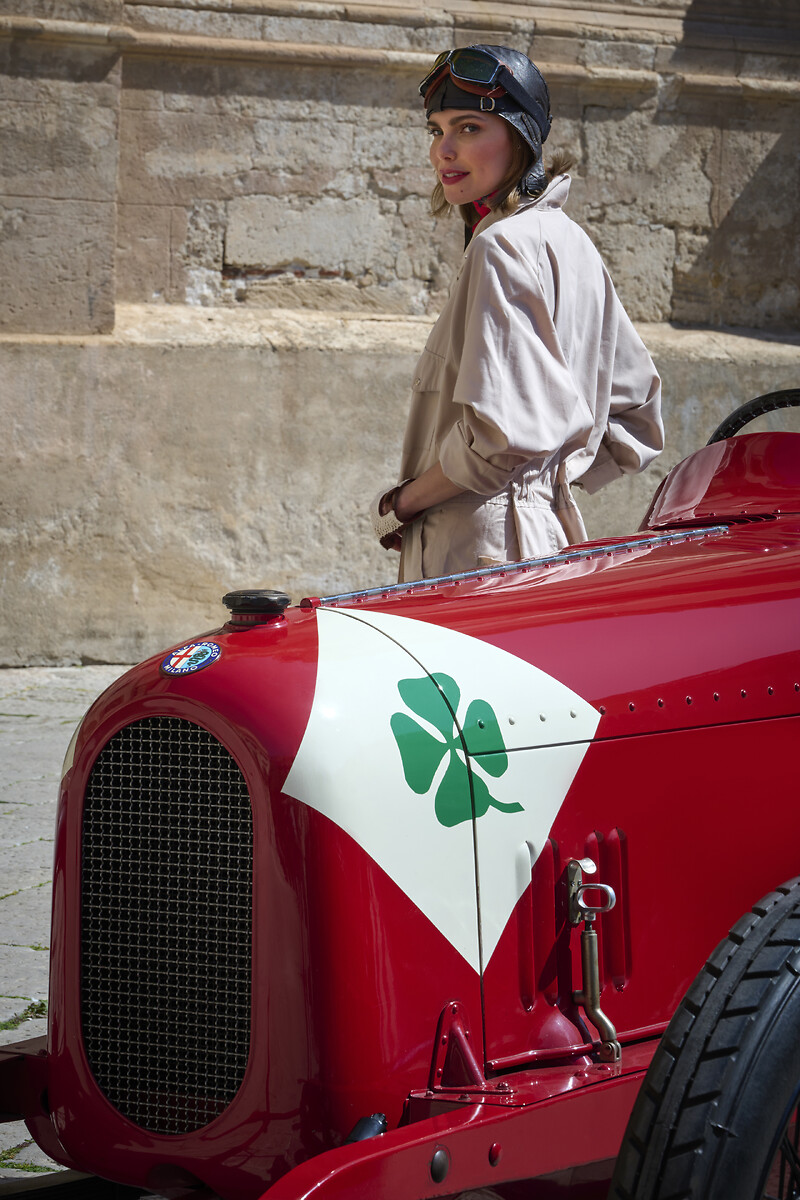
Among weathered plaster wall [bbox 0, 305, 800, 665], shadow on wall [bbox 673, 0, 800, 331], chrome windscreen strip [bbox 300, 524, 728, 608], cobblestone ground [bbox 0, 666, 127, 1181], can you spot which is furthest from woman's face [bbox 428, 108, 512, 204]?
shadow on wall [bbox 673, 0, 800, 331]

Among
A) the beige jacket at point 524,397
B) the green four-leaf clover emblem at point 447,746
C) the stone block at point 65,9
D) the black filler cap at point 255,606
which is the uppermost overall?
the stone block at point 65,9

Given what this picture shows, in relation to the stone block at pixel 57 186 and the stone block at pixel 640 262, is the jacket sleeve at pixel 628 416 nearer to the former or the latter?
the stone block at pixel 57 186

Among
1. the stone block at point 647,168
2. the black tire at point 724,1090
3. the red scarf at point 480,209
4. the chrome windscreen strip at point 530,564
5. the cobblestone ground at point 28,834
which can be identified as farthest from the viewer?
the stone block at point 647,168

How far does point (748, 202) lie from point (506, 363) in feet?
20.4

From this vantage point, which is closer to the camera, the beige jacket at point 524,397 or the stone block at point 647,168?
the beige jacket at point 524,397

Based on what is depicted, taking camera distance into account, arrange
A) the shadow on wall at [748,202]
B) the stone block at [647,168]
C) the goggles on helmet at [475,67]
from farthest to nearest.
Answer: the shadow on wall at [748,202] → the stone block at [647,168] → the goggles on helmet at [475,67]

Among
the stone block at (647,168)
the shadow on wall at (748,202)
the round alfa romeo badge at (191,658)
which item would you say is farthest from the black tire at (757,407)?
the shadow on wall at (748,202)

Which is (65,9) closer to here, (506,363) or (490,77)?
(490,77)

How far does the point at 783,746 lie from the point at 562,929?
43 centimetres

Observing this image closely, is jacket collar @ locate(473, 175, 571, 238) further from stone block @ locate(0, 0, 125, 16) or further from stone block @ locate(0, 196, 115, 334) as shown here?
stone block @ locate(0, 0, 125, 16)

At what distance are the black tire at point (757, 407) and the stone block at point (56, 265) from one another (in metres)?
4.76

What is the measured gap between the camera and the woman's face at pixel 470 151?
2.51m

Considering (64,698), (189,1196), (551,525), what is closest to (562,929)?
(189,1196)

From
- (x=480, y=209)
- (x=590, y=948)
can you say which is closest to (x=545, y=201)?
(x=480, y=209)
